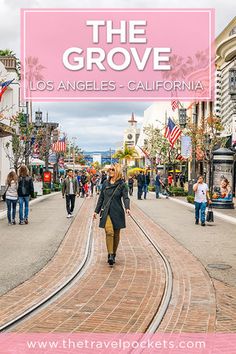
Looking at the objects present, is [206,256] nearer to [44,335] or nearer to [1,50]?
[44,335]

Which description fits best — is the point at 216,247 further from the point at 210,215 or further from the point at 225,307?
the point at 210,215

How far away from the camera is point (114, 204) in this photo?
31.2 feet

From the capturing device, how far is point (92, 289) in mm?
7582

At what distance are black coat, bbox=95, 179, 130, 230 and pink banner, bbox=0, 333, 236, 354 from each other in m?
4.03

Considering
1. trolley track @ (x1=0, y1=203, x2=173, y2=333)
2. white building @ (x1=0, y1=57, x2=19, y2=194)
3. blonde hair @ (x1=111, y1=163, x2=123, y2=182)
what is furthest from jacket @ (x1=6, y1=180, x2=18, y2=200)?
white building @ (x1=0, y1=57, x2=19, y2=194)

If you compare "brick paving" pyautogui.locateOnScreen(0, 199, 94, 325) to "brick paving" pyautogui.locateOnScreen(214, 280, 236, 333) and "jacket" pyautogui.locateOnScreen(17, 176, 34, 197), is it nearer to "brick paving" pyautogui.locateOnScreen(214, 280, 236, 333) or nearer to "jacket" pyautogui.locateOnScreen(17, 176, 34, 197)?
"brick paving" pyautogui.locateOnScreen(214, 280, 236, 333)

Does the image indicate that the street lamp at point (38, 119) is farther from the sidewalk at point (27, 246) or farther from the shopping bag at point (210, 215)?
the shopping bag at point (210, 215)

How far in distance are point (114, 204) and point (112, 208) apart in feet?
0.28

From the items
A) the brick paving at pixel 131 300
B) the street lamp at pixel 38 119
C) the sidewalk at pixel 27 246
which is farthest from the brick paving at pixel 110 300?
the street lamp at pixel 38 119

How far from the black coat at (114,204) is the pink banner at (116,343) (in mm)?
4034

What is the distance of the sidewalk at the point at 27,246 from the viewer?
8664 millimetres

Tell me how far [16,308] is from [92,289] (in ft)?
4.70

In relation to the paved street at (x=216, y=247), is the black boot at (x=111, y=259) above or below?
above

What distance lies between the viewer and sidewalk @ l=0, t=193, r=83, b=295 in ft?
28.4
